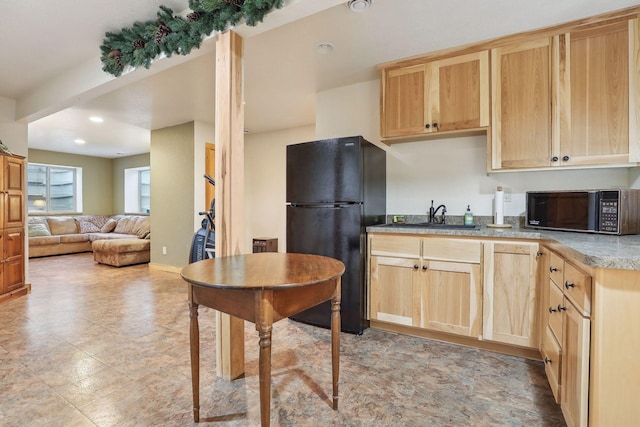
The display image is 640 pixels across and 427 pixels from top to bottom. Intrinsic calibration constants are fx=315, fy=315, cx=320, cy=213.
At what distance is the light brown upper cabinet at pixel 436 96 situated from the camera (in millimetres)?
2414

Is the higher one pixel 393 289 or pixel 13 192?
pixel 13 192

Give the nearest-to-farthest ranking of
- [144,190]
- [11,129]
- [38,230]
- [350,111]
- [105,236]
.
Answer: [350,111]
[11,129]
[38,230]
[105,236]
[144,190]

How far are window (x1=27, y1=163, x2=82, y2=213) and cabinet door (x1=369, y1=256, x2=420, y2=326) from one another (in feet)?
27.6

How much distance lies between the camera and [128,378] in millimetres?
1901

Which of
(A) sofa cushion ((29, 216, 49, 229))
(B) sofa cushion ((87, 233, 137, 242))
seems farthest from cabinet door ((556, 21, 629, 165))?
→ (A) sofa cushion ((29, 216, 49, 229))

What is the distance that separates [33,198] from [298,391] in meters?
8.70

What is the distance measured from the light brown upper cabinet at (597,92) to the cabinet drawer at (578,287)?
1110mm

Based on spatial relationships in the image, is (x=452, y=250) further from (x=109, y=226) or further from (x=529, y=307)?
(x=109, y=226)

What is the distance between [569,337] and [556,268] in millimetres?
417

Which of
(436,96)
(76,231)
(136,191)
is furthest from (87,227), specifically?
(436,96)

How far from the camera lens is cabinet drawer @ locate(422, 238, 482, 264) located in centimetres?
225

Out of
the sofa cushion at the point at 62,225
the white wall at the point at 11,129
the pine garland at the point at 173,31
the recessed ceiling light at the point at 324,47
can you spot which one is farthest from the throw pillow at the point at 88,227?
the recessed ceiling light at the point at 324,47

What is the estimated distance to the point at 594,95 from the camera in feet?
6.83

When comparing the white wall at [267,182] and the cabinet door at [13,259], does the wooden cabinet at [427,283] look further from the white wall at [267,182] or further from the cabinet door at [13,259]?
the cabinet door at [13,259]
